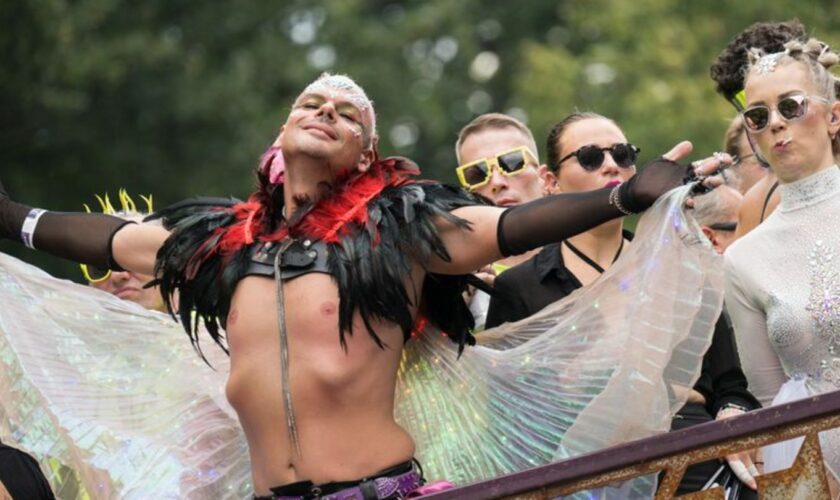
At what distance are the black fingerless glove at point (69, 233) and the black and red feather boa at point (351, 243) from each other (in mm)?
195

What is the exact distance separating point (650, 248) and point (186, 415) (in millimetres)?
1644

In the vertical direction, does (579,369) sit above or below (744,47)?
below

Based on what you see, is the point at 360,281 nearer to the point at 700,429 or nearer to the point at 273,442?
the point at 273,442

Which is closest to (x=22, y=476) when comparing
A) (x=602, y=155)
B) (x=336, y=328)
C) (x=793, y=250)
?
(x=336, y=328)

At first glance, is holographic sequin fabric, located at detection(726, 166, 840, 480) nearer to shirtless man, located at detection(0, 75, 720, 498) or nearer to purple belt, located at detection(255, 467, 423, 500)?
shirtless man, located at detection(0, 75, 720, 498)

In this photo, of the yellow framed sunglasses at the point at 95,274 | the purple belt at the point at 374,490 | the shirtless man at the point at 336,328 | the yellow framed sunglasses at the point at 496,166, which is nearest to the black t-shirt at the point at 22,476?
the shirtless man at the point at 336,328

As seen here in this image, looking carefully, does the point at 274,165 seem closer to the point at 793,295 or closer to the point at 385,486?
the point at 385,486

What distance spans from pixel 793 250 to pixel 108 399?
214cm

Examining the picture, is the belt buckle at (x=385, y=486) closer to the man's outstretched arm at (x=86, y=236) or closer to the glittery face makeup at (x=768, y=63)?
the man's outstretched arm at (x=86, y=236)

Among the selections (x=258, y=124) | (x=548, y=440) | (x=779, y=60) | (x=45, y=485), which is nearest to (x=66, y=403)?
(x=45, y=485)

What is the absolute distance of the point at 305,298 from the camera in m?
5.33

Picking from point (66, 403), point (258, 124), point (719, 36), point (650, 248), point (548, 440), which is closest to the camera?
point (650, 248)

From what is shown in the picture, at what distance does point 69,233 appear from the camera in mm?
5859

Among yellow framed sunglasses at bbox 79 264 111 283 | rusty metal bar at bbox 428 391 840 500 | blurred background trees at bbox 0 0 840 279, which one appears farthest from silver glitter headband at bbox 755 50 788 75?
blurred background trees at bbox 0 0 840 279
